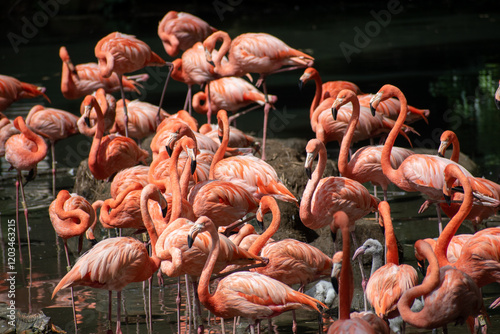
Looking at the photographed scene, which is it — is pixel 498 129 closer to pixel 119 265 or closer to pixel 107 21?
pixel 119 265

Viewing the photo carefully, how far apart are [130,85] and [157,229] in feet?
12.9

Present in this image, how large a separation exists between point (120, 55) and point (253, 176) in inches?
108

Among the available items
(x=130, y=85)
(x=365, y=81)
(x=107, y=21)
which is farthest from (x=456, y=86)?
(x=107, y=21)

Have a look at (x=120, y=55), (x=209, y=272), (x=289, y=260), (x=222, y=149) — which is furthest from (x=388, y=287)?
(x=120, y=55)

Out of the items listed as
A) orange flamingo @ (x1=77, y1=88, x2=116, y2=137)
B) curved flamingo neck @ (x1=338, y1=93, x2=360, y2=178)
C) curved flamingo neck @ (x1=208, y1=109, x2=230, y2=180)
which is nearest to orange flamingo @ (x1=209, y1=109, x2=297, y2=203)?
curved flamingo neck @ (x1=208, y1=109, x2=230, y2=180)

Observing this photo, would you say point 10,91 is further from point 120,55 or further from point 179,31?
point 179,31

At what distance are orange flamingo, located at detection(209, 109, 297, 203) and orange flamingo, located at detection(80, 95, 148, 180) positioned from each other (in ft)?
4.03

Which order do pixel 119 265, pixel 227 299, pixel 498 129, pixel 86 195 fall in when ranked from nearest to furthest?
pixel 227 299 → pixel 119 265 → pixel 86 195 → pixel 498 129

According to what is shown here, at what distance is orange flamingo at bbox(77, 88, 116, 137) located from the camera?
6.68 metres

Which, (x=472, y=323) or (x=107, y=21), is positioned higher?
(x=107, y=21)

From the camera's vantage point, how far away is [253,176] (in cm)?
514

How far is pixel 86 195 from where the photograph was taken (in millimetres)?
6969

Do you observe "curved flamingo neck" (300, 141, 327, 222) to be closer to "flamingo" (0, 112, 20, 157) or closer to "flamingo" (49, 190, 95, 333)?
"flamingo" (49, 190, 95, 333)

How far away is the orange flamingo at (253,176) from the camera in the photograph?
507 centimetres
